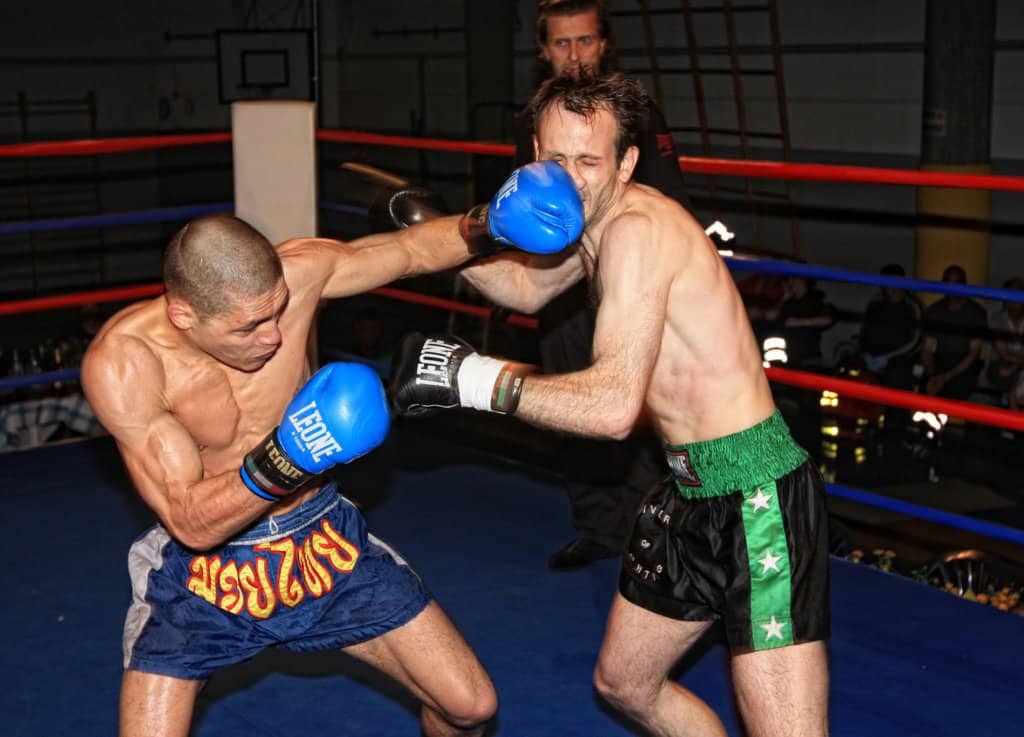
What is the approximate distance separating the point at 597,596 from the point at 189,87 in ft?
43.0

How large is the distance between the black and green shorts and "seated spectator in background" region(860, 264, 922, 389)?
15.6 feet

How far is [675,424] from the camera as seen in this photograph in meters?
2.06

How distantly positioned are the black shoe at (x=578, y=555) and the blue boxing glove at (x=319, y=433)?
1.53 metres

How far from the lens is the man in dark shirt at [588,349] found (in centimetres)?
306

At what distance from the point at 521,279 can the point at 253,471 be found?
0.83 metres

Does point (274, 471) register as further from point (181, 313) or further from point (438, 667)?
point (438, 667)

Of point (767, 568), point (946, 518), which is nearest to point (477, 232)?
point (767, 568)

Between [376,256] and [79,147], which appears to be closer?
[376,256]

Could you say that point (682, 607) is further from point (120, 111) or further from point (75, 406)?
point (120, 111)

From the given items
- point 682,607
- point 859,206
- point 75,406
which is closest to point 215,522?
point 682,607

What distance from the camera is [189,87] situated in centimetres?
1503

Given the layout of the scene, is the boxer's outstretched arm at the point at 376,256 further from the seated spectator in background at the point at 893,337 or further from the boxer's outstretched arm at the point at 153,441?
the seated spectator in background at the point at 893,337

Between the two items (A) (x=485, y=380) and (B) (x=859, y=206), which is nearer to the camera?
(A) (x=485, y=380)

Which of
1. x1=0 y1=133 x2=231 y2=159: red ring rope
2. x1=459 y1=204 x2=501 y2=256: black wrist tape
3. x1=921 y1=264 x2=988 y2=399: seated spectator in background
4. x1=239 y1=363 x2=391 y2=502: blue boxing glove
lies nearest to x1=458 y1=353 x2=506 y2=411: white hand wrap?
x1=239 y1=363 x2=391 y2=502: blue boxing glove
